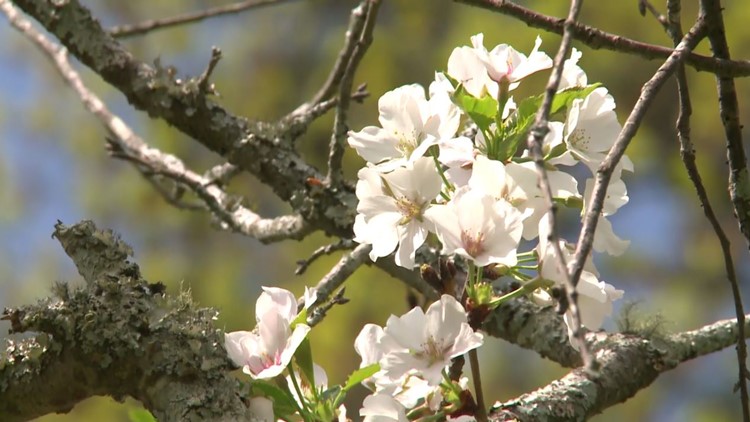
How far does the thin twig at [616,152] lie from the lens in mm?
559

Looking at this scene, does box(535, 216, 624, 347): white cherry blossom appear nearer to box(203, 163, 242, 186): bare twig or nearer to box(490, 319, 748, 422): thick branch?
box(490, 319, 748, 422): thick branch

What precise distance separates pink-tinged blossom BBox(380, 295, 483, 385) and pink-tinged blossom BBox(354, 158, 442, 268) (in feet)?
0.20

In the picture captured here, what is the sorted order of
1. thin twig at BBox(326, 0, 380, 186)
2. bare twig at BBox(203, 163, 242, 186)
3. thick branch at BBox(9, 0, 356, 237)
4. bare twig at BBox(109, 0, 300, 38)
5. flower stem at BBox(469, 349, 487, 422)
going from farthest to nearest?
bare twig at BBox(109, 0, 300, 38), bare twig at BBox(203, 163, 242, 186), thick branch at BBox(9, 0, 356, 237), thin twig at BBox(326, 0, 380, 186), flower stem at BBox(469, 349, 487, 422)

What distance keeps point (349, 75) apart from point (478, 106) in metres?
0.56

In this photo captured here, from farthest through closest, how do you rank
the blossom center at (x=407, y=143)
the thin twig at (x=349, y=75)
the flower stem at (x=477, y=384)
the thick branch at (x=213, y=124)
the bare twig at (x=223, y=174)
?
the bare twig at (x=223, y=174), the thick branch at (x=213, y=124), the thin twig at (x=349, y=75), the blossom center at (x=407, y=143), the flower stem at (x=477, y=384)

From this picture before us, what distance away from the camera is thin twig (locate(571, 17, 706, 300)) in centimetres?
56

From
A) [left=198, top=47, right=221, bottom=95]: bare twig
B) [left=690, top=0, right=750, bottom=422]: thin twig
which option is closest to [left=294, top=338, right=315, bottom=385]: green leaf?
[left=690, top=0, right=750, bottom=422]: thin twig

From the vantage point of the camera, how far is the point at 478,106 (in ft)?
2.36

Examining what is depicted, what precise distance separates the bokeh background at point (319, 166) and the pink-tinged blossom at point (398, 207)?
2463mm

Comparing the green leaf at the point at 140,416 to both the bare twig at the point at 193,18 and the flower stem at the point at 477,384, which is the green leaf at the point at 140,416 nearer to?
the flower stem at the point at 477,384

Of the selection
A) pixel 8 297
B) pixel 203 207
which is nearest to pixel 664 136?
pixel 203 207

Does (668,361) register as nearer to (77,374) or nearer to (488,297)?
(488,297)

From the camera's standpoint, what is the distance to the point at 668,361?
115 cm

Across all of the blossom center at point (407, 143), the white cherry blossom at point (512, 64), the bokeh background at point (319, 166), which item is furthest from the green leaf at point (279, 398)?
the bokeh background at point (319, 166)
